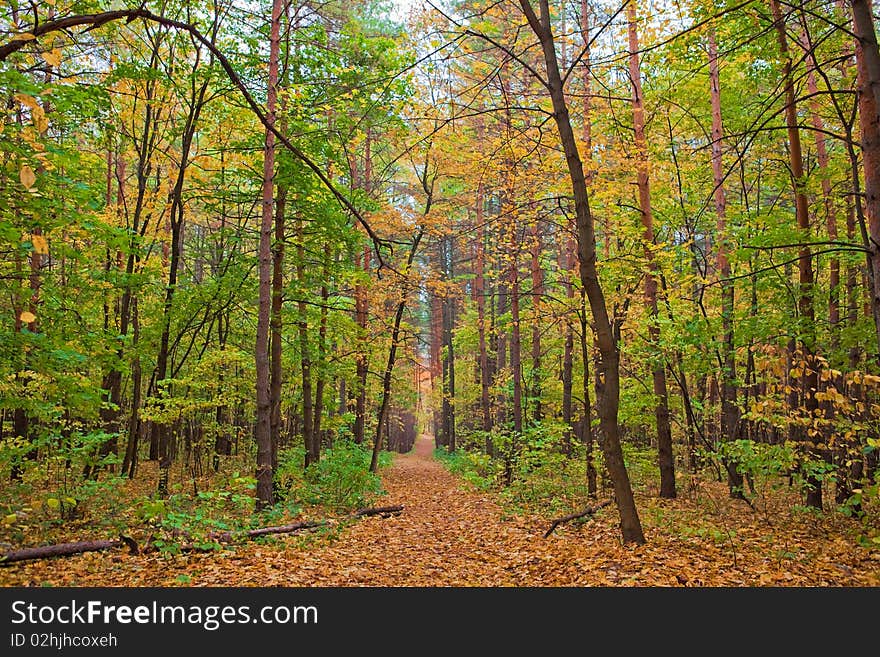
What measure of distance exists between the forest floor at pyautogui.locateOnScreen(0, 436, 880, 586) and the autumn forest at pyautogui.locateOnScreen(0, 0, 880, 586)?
0.22 feet

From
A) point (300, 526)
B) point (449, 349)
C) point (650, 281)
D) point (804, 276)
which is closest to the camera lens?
point (804, 276)

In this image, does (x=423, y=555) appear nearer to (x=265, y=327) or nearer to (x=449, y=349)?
(x=265, y=327)

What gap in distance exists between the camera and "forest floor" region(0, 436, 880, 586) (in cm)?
566

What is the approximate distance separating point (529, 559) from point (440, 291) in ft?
31.6

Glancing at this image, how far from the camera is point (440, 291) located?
1546 centimetres

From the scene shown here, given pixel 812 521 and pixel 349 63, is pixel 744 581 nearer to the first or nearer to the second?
pixel 812 521

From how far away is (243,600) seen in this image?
418 centimetres

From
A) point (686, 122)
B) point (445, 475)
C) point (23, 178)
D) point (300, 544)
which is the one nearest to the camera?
point (23, 178)

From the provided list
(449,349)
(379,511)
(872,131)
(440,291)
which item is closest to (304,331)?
(379,511)

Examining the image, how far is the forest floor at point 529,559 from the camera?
5.66 meters

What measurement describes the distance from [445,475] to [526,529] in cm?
1180

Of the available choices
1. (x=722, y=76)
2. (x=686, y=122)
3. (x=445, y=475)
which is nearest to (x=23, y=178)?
(x=722, y=76)

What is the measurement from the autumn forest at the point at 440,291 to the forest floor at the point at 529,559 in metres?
0.07

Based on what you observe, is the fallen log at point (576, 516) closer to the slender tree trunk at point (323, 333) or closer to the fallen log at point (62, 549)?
the fallen log at point (62, 549)
